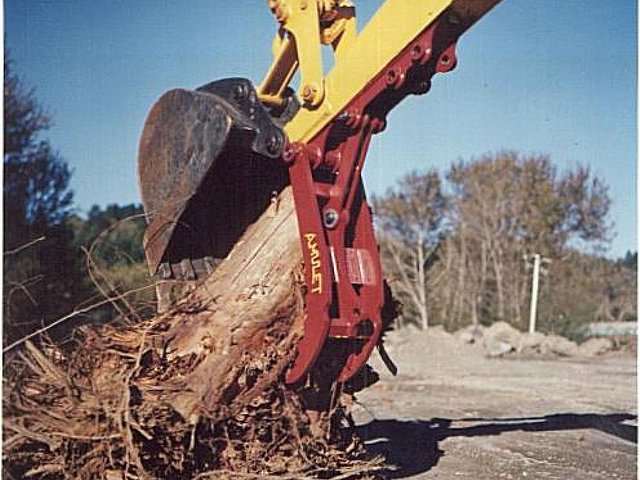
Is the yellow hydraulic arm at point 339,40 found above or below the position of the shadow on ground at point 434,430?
above

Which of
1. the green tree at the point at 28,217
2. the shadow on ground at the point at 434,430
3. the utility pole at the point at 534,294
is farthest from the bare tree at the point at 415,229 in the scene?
the green tree at the point at 28,217

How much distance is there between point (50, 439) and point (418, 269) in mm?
10876

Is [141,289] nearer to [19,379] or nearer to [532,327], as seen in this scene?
[19,379]

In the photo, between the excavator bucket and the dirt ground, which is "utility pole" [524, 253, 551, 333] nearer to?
the dirt ground

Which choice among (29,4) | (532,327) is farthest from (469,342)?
(29,4)

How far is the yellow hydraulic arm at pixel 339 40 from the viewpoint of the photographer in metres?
2.89

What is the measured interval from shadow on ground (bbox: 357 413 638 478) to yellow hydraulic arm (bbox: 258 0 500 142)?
1643 millimetres

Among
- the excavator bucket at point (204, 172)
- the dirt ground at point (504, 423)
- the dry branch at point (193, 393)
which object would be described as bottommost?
the dirt ground at point (504, 423)

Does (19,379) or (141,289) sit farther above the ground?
(141,289)

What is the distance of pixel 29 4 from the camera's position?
2609 millimetres

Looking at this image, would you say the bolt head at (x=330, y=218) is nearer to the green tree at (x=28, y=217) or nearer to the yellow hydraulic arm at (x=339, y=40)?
the yellow hydraulic arm at (x=339, y=40)

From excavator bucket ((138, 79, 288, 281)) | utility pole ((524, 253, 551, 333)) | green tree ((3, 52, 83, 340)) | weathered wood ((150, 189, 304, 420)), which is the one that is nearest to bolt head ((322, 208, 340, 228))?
weathered wood ((150, 189, 304, 420))

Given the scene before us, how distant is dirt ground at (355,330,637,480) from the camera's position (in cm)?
410

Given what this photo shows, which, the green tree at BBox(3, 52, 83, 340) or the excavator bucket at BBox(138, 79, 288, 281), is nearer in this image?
the green tree at BBox(3, 52, 83, 340)
